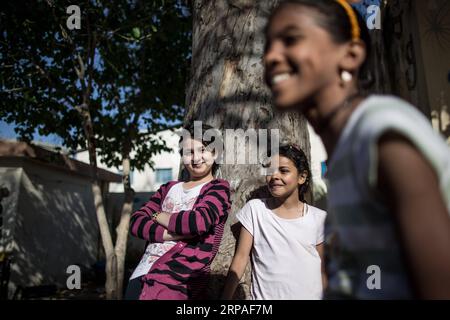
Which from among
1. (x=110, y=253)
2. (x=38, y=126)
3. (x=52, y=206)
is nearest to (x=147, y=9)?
(x=38, y=126)

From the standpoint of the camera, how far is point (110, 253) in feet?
18.7

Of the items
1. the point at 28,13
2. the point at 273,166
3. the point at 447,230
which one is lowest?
the point at 447,230

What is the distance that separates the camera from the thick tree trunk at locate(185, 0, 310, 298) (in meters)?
2.32

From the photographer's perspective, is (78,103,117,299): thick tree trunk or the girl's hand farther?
(78,103,117,299): thick tree trunk

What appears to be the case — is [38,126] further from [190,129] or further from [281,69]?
[281,69]

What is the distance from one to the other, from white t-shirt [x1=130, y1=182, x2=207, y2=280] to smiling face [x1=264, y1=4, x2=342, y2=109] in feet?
3.92

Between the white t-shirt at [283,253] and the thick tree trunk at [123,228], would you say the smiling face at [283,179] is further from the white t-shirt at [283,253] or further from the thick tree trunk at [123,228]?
the thick tree trunk at [123,228]

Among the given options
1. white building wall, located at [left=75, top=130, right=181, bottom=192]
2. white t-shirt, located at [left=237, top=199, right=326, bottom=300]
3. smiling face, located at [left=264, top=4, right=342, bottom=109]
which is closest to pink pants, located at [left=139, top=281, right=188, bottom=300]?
white t-shirt, located at [left=237, top=199, right=326, bottom=300]

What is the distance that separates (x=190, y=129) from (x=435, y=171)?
1.76 m

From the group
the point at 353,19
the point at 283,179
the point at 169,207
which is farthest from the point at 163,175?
the point at 353,19

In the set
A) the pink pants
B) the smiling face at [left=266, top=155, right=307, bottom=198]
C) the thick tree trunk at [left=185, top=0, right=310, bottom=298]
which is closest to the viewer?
the pink pants

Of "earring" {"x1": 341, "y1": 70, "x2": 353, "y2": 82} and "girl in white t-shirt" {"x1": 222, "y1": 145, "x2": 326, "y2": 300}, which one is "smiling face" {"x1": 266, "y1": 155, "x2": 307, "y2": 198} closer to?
"girl in white t-shirt" {"x1": 222, "y1": 145, "x2": 326, "y2": 300}

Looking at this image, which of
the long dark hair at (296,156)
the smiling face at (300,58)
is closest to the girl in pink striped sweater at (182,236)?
the long dark hair at (296,156)

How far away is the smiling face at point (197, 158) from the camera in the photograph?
2.14 meters
